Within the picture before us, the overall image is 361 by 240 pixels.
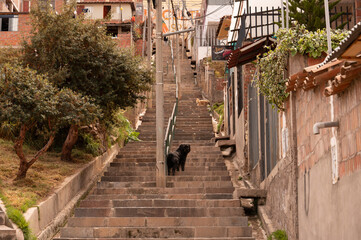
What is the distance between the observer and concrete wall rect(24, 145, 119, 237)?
35.7ft

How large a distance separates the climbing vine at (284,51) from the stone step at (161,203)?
2545mm

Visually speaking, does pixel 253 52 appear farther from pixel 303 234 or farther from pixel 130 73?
pixel 303 234

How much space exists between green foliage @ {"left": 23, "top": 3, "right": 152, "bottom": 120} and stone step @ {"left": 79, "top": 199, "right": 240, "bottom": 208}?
3.88 m

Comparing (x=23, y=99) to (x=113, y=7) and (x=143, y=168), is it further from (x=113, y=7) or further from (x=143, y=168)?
(x=113, y=7)

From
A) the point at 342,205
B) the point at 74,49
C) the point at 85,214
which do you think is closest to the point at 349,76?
the point at 342,205

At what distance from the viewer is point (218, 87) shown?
98.5 ft

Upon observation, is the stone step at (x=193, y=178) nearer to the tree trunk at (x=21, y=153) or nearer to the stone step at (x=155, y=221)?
the stone step at (x=155, y=221)

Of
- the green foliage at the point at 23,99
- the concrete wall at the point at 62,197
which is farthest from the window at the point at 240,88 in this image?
the green foliage at the point at 23,99

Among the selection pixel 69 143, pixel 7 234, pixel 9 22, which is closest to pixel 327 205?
pixel 7 234

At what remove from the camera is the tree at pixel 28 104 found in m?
11.9

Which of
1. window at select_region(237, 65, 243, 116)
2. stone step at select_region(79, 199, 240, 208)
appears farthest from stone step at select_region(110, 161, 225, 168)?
stone step at select_region(79, 199, 240, 208)

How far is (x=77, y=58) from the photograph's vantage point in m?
16.1

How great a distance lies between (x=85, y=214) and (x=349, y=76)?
Answer: 7726mm

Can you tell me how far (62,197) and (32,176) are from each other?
2.81 feet
